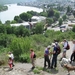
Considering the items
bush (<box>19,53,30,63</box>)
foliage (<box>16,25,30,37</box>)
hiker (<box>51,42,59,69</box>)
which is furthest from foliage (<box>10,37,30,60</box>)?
foliage (<box>16,25,30,37</box>)

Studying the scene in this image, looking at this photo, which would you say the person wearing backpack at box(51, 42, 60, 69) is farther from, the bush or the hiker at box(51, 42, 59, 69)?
the bush

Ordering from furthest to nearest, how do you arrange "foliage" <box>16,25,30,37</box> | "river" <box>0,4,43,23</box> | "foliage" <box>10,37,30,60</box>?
"river" <box>0,4,43,23</box> < "foliage" <box>16,25,30,37</box> < "foliage" <box>10,37,30,60</box>

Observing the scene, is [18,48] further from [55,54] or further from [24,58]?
[55,54]

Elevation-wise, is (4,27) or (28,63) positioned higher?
(28,63)

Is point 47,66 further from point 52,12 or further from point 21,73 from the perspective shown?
point 52,12

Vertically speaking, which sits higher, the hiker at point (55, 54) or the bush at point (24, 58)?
the hiker at point (55, 54)

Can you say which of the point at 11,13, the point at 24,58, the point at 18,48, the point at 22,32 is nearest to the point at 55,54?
the point at 24,58

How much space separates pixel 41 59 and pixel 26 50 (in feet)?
2.53

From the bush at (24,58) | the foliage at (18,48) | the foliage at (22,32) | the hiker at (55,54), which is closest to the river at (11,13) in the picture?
the foliage at (22,32)

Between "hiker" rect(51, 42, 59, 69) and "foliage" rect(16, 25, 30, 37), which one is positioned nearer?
"hiker" rect(51, 42, 59, 69)

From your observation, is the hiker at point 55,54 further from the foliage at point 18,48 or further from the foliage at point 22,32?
the foliage at point 22,32

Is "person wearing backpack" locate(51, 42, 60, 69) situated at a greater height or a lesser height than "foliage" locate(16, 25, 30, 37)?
greater

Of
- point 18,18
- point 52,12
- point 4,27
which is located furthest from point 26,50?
point 52,12

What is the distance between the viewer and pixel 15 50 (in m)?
8.80
